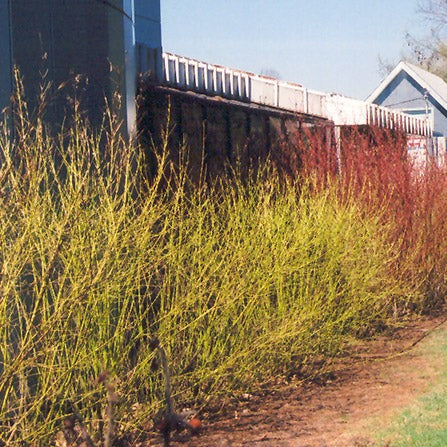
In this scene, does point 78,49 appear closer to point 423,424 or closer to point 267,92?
point 423,424

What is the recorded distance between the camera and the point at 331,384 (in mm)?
6992

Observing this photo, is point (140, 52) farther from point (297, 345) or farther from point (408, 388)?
point (408, 388)

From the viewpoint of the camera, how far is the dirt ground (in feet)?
17.9

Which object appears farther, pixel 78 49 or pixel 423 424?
pixel 78 49

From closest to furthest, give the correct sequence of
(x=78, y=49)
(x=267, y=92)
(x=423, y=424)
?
(x=423, y=424)
(x=78, y=49)
(x=267, y=92)

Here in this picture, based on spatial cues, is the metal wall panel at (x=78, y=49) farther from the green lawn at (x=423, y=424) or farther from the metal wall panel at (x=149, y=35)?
the green lawn at (x=423, y=424)

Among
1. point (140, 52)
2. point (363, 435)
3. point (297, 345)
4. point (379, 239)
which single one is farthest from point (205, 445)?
point (140, 52)

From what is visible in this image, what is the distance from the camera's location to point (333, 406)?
6.28 meters

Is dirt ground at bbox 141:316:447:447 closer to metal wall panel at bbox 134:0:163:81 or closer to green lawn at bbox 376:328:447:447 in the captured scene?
green lawn at bbox 376:328:447:447

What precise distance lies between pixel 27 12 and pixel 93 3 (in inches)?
27.6

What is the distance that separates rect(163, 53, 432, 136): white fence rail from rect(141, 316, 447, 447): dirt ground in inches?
123

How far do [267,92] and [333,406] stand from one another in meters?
8.61

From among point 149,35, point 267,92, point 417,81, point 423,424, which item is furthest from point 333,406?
point 417,81

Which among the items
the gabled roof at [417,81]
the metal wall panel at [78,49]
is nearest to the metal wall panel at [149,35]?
the metal wall panel at [78,49]
